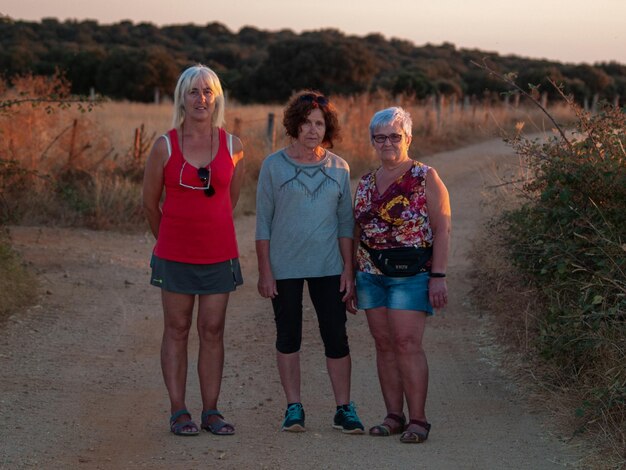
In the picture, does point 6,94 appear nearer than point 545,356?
Result: No

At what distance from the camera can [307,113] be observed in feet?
17.8

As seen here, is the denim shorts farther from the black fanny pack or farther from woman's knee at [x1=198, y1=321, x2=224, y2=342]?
woman's knee at [x1=198, y1=321, x2=224, y2=342]

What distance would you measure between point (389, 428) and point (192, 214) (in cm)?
157

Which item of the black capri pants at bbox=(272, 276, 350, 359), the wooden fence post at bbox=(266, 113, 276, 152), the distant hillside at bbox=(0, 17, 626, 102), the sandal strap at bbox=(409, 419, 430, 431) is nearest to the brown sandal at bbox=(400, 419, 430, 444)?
the sandal strap at bbox=(409, 419, 430, 431)

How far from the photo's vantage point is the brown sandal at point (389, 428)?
5504mm

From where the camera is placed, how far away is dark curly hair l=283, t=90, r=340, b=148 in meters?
5.43

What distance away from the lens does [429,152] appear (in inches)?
952

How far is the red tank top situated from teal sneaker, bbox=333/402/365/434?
1068 mm

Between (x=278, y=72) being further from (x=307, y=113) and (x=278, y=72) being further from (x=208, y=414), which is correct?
(x=208, y=414)

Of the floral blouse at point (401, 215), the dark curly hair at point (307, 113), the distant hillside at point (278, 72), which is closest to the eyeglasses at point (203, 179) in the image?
the dark curly hair at point (307, 113)

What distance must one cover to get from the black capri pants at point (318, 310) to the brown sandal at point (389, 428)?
1.40 ft

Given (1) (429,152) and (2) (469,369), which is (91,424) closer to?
(2) (469,369)

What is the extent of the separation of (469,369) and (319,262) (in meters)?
2.21

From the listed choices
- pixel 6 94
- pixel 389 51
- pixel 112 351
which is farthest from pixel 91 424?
pixel 389 51
